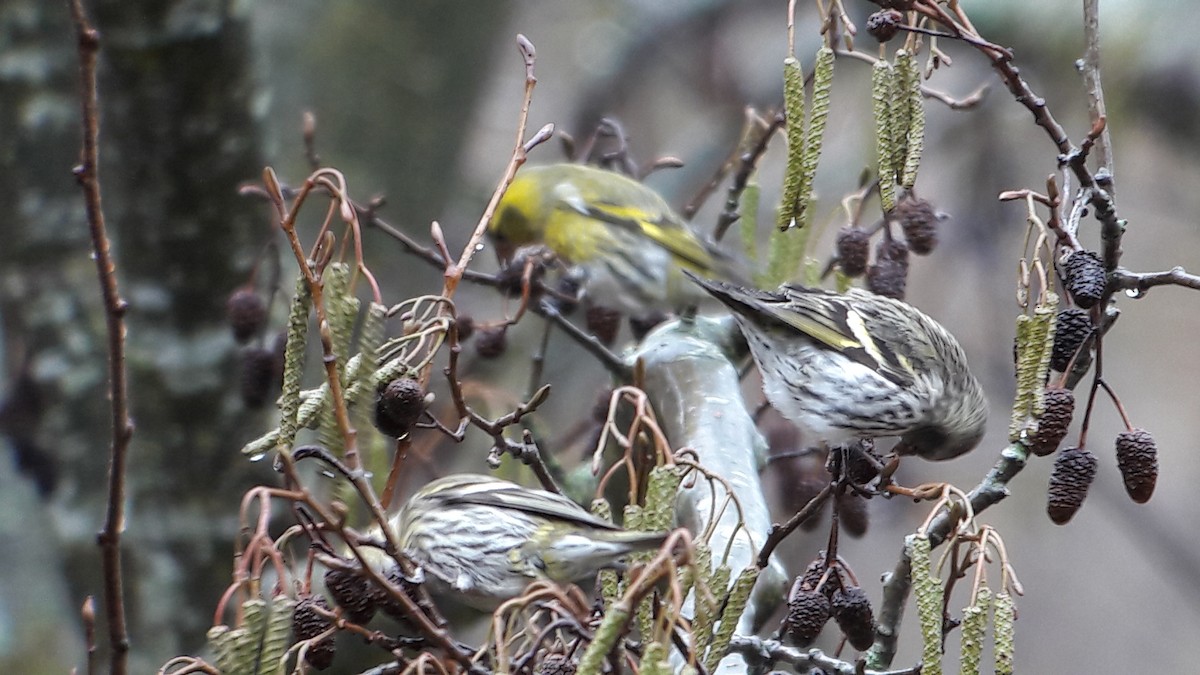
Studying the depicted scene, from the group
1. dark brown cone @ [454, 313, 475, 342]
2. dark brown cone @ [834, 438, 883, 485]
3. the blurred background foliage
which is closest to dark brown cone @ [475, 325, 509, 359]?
dark brown cone @ [454, 313, 475, 342]

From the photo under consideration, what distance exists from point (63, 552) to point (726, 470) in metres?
1.82

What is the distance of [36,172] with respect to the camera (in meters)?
3.06

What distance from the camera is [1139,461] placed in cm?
161

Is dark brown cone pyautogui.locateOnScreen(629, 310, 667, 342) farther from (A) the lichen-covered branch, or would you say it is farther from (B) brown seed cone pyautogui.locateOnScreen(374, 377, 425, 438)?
(B) brown seed cone pyautogui.locateOnScreen(374, 377, 425, 438)

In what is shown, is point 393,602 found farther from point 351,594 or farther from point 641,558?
point 641,558

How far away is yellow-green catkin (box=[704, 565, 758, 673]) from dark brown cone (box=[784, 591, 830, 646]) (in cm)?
26

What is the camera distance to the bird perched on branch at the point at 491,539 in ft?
6.17

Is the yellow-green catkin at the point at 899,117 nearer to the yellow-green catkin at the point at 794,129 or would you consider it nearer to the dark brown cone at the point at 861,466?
the yellow-green catkin at the point at 794,129

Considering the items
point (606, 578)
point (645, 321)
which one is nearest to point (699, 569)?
point (606, 578)

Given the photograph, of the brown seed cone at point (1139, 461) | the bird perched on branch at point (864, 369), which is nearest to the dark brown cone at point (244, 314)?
the bird perched on branch at point (864, 369)

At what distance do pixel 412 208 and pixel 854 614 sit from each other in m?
3.75

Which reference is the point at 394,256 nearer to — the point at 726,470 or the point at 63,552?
the point at 63,552

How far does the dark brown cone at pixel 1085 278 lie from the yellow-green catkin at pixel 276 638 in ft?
3.14

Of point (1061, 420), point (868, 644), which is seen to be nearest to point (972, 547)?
point (1061, 420)
